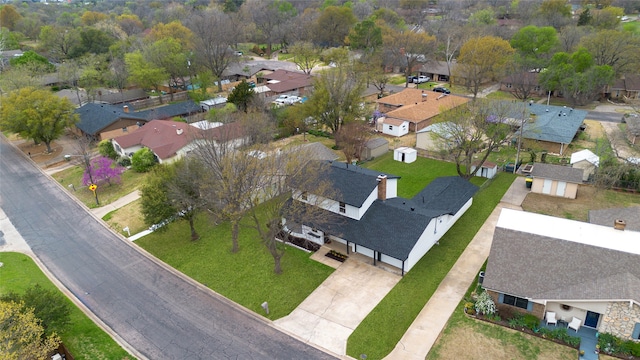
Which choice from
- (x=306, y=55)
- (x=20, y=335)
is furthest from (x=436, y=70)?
(x=20, y=335)

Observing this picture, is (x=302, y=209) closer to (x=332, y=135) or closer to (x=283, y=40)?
(x=332, y=135)

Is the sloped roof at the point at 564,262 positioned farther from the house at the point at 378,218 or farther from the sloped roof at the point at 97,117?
the sloped roof at the point at 97,117

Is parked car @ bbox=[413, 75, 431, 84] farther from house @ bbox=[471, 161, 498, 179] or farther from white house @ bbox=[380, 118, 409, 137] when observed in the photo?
house @ bbox=[471, 161, 498, 179]

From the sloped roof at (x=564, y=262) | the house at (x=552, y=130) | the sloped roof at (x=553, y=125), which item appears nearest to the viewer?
the sloped roof at (x=564, y=262)

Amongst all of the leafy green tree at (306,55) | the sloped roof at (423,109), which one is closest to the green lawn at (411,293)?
the sloped roof at (423,109)

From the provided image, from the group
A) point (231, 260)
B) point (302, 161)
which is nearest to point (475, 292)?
point (302, 161)

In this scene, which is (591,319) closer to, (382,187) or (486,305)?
(486,305)

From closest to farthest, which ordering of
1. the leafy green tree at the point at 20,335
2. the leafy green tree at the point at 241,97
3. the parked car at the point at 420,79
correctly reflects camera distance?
the leafy green tree at the point at 20,335, the leafy green tree at the point at 241,97, the parked car at the point at 420,79
